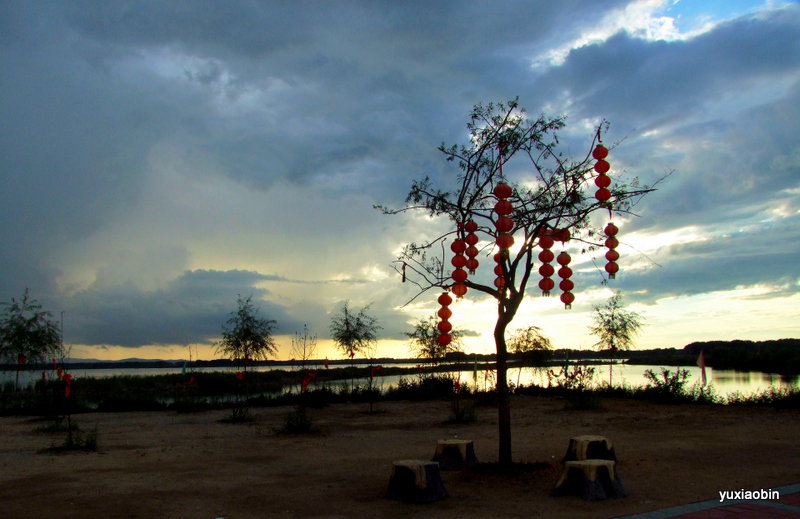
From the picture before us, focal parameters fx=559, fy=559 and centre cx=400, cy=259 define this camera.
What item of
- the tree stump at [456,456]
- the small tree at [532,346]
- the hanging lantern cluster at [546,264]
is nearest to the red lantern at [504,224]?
the hanging lantern cluster at [546,264]

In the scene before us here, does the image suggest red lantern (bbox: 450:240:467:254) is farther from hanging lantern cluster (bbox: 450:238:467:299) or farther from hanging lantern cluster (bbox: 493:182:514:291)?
hanging lantern cluster (bbox: 493:182:514:291)

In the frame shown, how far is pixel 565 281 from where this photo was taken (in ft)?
27.2

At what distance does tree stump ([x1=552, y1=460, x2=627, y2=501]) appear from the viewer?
6.55 metres

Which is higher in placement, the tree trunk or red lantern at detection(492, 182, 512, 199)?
red lantern at detection(492, 182, 512, 199)

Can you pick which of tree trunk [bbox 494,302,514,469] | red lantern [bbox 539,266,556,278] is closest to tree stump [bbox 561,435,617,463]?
tree trunk [bbox 494,302,514,469]

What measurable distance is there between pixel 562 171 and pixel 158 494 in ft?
23.6

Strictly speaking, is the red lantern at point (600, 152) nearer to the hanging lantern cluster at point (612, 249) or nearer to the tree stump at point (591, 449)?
the hanging lantern cluster at point (612, 249)

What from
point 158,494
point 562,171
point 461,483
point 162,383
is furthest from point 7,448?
point 162,383

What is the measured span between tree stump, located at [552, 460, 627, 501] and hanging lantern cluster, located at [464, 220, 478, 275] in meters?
3.09

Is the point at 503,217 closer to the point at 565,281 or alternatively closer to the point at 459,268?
the point at 459,268

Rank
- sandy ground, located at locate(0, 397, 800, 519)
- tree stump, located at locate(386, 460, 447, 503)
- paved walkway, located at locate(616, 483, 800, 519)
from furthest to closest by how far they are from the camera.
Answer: tree stump, located at locate(386, 460, 447, 503)
sandy ground, located at locate(0, 397, 800, 519)
paved walkway, located at locate(616, 483, 800, 519)

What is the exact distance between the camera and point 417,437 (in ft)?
42.7

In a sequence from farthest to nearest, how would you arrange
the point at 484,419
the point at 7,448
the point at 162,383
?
the point at 162,383, the point at 484,419, the point at 7,448

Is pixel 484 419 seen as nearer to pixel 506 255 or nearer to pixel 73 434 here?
pixel 506 255
